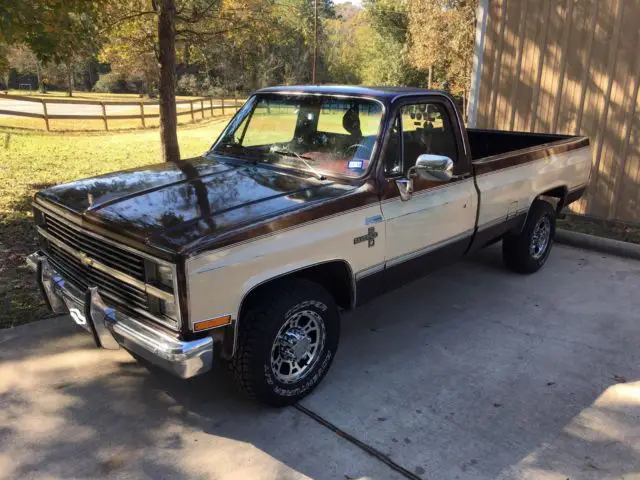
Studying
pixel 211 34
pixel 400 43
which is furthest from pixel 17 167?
pixel 400 43

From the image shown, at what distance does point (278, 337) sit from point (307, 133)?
172 centimetres

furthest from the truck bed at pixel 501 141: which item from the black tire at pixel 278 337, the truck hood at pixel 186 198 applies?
the black tire at pixel 278 337

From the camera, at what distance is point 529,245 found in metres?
5.71

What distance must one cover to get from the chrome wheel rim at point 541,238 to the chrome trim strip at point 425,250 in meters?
1.48

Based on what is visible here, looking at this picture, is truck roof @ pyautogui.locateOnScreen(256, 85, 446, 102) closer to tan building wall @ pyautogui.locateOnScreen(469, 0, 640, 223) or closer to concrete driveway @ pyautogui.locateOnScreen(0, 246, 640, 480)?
concrete driveway @ pyautogui.locateOnScreen(0, 246, 640, 480)

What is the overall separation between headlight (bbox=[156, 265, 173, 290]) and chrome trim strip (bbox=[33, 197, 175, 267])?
0.06m

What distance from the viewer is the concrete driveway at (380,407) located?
303 centimetres

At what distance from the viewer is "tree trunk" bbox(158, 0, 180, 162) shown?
27.7 feet

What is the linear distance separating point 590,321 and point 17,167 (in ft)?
34.7

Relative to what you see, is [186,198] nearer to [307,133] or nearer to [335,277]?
[335,277]

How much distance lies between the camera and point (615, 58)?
24.5ft

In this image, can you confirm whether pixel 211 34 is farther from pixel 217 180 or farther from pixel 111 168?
pixel 217 180

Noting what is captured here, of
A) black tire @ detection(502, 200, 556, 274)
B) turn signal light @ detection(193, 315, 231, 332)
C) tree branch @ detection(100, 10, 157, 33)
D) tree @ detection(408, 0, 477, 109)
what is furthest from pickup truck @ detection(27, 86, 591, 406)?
tree @ detection(408, 0, 477, 109)

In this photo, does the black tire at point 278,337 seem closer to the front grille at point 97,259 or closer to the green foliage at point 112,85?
the front grille at point 97,259
